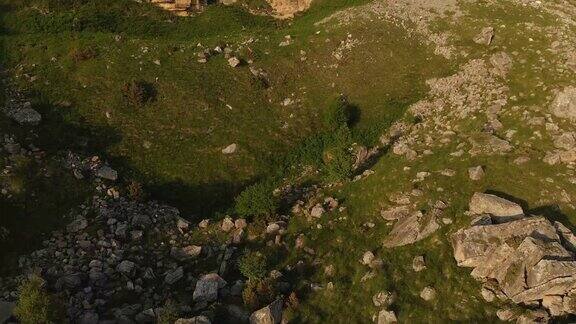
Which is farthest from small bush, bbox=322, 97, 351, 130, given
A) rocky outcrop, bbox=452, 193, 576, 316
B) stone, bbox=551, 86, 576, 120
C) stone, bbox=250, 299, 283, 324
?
stone, bbox=250, 299, 283, 324

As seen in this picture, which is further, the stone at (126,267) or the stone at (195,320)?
the stone at (126,267)

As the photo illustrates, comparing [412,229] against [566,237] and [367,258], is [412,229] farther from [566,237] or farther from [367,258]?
[566,237]

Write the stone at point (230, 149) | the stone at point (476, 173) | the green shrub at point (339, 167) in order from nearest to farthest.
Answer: the stone at point (476, 173), the green shrub at point (339, 167), the stone at point (230, 149)

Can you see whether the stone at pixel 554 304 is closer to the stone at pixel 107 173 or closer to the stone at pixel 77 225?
the stone at pixel 77 225

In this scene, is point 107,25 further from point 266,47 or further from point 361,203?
point 361,203

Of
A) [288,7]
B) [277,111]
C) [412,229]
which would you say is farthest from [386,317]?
[288,7]

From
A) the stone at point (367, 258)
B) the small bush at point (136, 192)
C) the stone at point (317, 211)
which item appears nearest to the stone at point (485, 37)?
the stone at point (317, 211)
